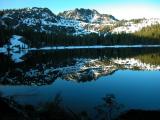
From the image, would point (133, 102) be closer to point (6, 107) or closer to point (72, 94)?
point (72, 94)

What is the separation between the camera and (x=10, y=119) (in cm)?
1237

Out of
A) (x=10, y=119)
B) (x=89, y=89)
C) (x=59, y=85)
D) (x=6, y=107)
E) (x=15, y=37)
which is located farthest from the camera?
(x=15, y=37)

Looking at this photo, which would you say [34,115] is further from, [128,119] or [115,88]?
[115,88]

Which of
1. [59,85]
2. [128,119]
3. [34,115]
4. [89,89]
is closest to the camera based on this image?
[34,115]

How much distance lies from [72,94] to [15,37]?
166488 millimetres

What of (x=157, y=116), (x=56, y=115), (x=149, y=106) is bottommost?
(x=149, y=106)

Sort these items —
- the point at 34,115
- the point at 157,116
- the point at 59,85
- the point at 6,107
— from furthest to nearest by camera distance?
the point at 59,85
the point at 157,116
the point at 6,107
the point at 34,115

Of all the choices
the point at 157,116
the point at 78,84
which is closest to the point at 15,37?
the point at 78,84

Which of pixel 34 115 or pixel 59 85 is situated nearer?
pixel 34 115

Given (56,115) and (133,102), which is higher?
(56,115)

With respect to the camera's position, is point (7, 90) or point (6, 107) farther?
point (7, 90)

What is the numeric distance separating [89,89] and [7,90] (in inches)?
356

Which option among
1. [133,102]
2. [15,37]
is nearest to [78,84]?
[133,102]

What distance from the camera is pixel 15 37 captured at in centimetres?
19400
